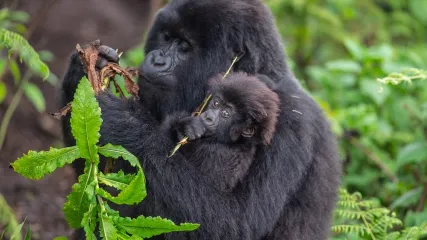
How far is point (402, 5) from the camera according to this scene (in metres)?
9.62

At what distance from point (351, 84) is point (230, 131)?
11.2 ft

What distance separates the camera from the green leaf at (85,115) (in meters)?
2.91

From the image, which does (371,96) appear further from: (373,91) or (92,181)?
(92,181)

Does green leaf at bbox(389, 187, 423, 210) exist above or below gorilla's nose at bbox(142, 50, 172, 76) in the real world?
below

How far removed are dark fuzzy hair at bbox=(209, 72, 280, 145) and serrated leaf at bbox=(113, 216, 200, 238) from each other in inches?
31.8

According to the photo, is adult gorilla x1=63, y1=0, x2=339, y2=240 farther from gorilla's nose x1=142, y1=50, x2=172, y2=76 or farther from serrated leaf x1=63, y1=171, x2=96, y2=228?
serrated leaf x1=63, y1=171, x2=96, y2=228

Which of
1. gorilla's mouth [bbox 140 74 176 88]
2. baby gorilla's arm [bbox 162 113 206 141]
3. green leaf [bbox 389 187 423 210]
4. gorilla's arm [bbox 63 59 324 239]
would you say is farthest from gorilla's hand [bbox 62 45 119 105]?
green leaf [bbox 389 187 423 210]

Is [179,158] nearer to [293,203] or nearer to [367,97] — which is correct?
[293,203]

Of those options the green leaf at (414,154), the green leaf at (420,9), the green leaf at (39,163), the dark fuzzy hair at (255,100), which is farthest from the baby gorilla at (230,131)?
the green leaf at (420,9)

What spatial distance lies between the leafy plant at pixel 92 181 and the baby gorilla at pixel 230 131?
1.62 feet

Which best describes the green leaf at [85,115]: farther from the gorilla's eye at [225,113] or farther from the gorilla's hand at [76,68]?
the gorilla's eye at [225,113]

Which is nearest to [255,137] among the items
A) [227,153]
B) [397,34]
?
[227,153]

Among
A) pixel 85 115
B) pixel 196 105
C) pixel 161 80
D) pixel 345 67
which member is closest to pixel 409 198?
pixel 345 67

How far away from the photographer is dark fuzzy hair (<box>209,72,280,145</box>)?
351cm
